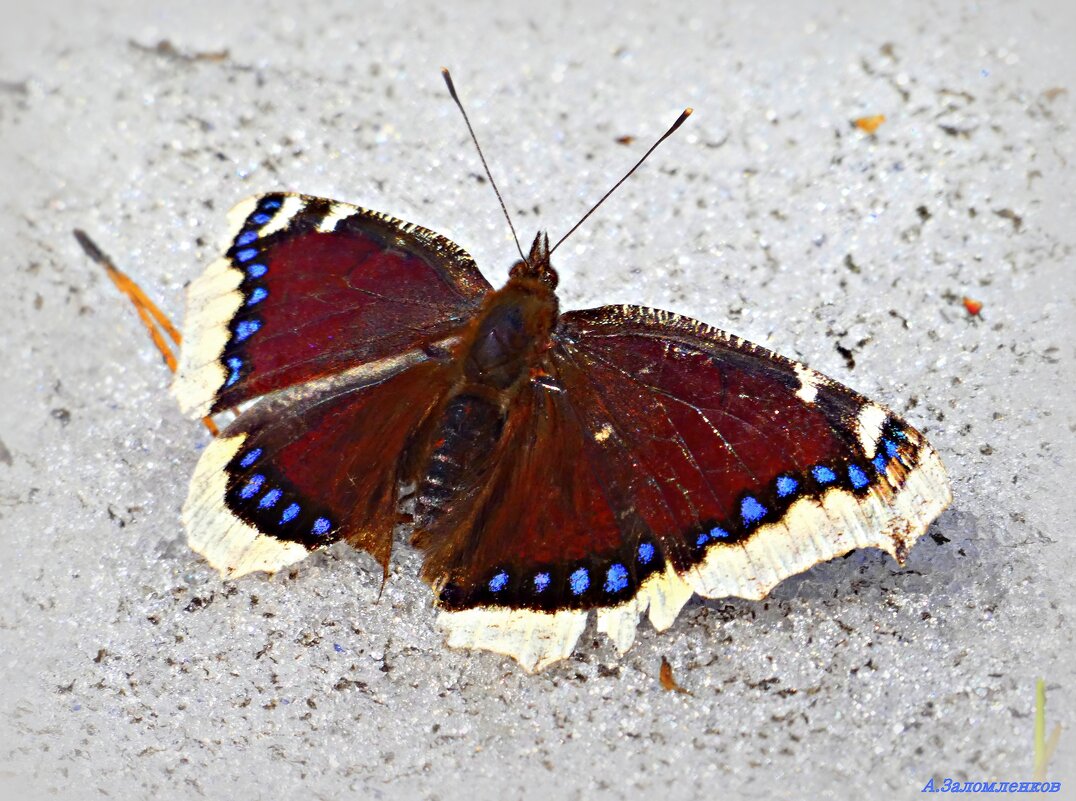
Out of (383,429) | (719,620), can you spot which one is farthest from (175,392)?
(719,620)

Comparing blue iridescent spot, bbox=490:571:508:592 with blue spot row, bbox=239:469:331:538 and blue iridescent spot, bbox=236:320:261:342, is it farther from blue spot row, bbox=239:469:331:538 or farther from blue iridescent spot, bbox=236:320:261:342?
blue iridescent spot, bbox=236:320:261:342

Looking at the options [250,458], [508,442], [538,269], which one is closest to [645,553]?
[508,442]

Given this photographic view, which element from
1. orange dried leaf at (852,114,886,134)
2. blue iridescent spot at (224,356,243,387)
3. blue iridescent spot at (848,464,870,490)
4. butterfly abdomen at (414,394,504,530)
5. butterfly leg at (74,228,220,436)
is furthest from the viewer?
orange dried leaf at (852,114,886,134)

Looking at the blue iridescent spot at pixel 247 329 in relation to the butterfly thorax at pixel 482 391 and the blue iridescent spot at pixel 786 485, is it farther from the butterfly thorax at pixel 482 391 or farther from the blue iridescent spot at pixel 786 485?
the blue iridescent spot at pixel 786 485

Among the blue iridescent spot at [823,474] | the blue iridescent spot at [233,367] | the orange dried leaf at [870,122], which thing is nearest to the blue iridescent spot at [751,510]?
the blue iridescent spot at [823,474]

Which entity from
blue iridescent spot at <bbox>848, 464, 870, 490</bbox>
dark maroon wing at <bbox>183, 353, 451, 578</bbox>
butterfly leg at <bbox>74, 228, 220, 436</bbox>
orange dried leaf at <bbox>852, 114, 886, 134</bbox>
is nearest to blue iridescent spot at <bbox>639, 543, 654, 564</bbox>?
blue iridescent spot at <bbox>848, 464, 870, 490</bbox>

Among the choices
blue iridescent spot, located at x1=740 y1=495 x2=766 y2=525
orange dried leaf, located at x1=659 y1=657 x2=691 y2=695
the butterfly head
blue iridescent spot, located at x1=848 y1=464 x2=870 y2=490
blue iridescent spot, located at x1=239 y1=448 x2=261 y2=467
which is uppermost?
the butterfly head
